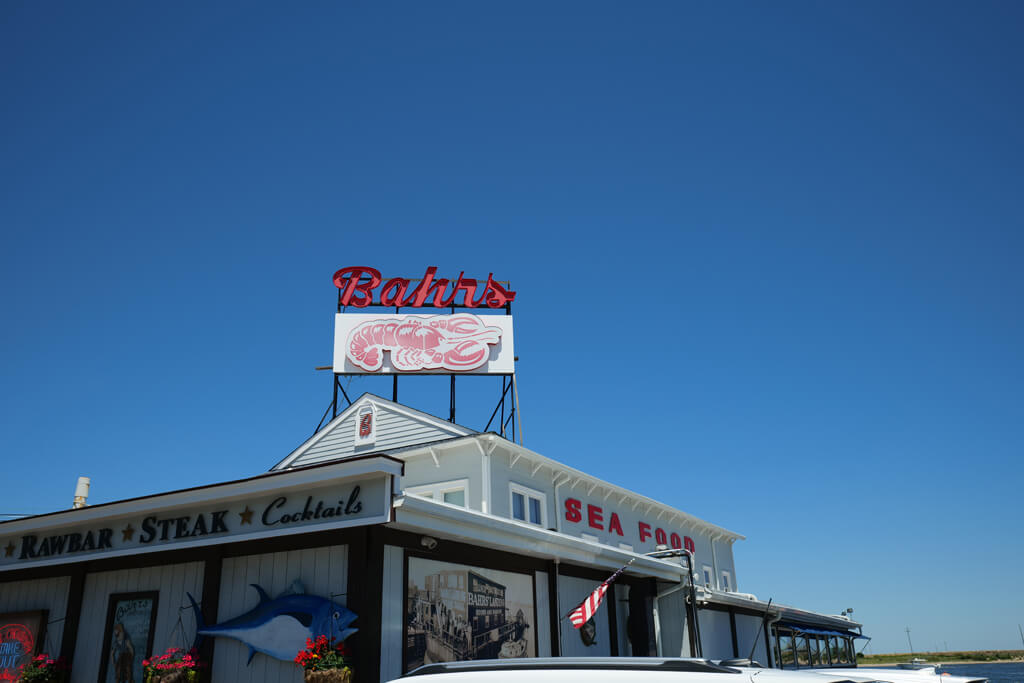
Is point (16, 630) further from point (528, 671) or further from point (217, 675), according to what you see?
point (528, 671)

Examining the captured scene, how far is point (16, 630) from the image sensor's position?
14.5 m

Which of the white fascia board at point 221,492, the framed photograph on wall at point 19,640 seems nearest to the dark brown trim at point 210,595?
the white fascia board at point 221,492

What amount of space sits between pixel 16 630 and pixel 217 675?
5.69m

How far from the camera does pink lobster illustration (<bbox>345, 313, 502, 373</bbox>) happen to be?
27281 millimetres

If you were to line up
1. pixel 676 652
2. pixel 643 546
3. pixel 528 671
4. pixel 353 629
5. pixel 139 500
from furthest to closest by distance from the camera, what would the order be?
pixel 643 546 → pixel 676 652 → pixel 139 500 → pixel 353 629 → pixel 528 671

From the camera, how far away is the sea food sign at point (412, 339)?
89.4 ft

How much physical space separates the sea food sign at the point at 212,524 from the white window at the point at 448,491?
881 cm

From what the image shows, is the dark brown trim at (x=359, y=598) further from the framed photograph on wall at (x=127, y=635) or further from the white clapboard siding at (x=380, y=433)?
the white clapboard siding at (x=380, y=433)

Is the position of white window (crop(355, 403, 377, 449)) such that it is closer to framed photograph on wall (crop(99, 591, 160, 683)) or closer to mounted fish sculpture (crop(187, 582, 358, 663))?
framed photograph on wall (crop(99, 591, 160, 683))

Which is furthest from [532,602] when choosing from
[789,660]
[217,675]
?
[789,660]

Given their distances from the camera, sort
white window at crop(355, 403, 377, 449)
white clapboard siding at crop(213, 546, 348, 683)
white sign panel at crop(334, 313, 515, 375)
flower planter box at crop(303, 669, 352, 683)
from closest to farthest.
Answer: flower planter box at crop(303, 669, 352, 683), white clapboard siding at crop(213, 546, 348, 683), white window at crop(355, 403, 377, 449), white sign panel at crop(334, 313, 515, 375)

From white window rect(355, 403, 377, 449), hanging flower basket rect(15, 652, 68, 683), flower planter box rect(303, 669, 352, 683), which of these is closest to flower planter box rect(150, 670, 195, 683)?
flower planter box rect(303, 669, 352, 683)

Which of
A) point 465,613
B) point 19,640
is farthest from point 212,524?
point 19,640

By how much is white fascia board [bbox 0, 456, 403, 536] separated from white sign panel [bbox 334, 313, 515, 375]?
13562mm
